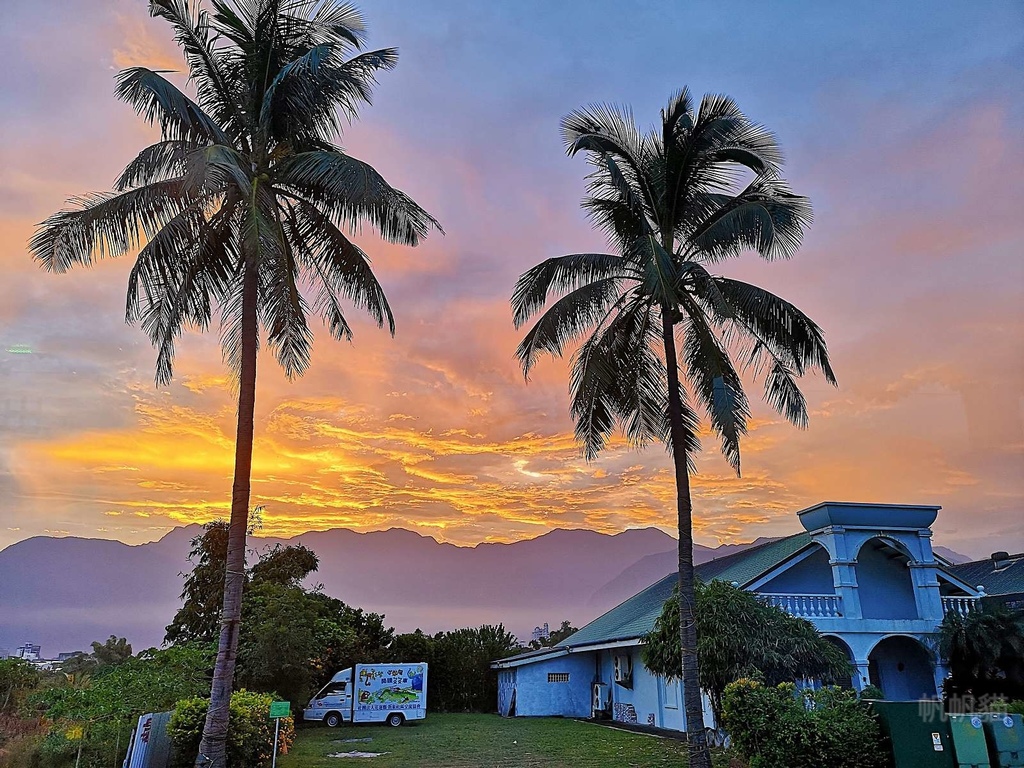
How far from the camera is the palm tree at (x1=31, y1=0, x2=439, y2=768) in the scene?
441 inches

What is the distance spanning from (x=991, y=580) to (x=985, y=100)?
689 inches

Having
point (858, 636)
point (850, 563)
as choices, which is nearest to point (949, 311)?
point (850, 563)

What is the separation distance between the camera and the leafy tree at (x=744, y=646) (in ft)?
51.8

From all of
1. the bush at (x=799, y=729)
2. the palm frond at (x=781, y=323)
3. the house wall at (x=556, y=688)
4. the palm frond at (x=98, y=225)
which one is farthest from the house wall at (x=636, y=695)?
the palm frond at (x=98, y=225)

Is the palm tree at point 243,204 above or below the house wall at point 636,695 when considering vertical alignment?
above

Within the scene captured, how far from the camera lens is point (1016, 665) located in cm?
1689

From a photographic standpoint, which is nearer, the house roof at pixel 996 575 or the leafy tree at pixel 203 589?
the house roof at pixel 996 575

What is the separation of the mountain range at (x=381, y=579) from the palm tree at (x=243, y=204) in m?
15.5

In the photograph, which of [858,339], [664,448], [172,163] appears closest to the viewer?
[172,163]

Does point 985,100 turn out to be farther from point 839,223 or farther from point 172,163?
point 172,163

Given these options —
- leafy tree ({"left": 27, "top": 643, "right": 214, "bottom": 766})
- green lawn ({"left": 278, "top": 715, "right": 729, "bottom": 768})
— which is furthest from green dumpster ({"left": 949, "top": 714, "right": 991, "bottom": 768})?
leafy tree ({"left": 27, "top": 643, "right": 214, "bottom": 766})

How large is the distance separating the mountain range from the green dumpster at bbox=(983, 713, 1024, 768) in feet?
74.6

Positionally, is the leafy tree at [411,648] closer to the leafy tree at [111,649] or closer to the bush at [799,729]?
the leafy tree at [111,649]

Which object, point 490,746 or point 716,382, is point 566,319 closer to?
point 716,382
